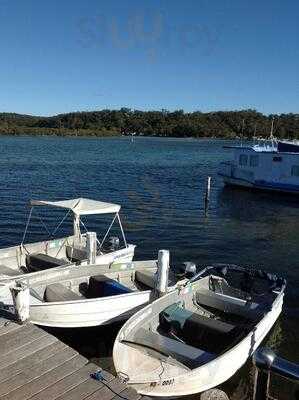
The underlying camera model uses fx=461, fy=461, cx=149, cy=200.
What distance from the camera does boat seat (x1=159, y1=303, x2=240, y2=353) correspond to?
40.9 feet

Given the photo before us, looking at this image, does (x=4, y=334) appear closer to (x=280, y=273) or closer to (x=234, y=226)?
(x=280, y=273)

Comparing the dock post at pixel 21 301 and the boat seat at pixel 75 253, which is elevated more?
the dock post at pixel 21 301

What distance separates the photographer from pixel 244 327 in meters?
13.0

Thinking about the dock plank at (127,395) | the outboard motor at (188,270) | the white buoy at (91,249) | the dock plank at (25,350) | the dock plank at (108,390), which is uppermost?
the white buoy at (91,249)

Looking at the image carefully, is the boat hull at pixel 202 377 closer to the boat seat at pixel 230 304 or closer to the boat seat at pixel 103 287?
the boat seat at pixel 230 304

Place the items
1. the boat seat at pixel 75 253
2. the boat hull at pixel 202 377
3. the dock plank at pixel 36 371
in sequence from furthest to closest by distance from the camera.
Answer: the boat seat at pixel 75 253 → the boat hull at pixel 202 377 → the dock plank at pixel 36 371

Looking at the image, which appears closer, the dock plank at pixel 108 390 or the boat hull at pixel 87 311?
the dock plank at pixel 108 390

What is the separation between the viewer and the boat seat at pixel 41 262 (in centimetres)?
1627

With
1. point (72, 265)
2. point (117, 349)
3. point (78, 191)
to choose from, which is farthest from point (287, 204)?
point (117, 349)

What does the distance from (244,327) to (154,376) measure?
3.94 meters

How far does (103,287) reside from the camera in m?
14.4

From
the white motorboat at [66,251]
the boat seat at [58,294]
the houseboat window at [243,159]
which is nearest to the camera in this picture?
the boat seat at [58,294]

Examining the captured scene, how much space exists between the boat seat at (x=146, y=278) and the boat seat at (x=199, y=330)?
9.62 ft

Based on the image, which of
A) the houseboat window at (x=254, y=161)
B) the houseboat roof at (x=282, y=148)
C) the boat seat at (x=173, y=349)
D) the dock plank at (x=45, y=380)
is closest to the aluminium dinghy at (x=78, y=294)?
the boat seat at (x=173, y=349)
